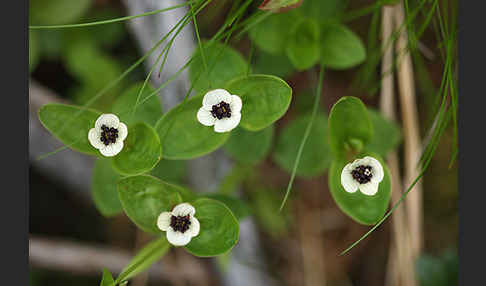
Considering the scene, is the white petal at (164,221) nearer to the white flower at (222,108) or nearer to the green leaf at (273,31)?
the white flower at (222,108)

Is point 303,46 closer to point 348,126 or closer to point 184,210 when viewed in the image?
point 348,126

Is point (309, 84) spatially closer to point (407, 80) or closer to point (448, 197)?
point (407, 80)

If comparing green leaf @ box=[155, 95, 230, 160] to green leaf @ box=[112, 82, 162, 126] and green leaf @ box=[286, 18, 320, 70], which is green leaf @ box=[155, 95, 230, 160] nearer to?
green leaf @ box=[112, 82, 162, 126]

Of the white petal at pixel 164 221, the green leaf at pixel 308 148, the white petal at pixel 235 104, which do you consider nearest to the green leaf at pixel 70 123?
the white petal at pixel 164 221

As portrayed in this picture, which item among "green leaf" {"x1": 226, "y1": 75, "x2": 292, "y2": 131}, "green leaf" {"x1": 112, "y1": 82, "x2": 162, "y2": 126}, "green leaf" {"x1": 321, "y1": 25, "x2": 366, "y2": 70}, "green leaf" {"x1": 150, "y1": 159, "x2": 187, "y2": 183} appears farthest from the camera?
"green leaf" {"x1": 150, "y1": 159, "x2": 187, "y2": 183}

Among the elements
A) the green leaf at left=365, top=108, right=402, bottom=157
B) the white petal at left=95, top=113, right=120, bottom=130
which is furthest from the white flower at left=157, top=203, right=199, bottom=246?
the green leaf at left=365, top=108, right=402, bottom=157
